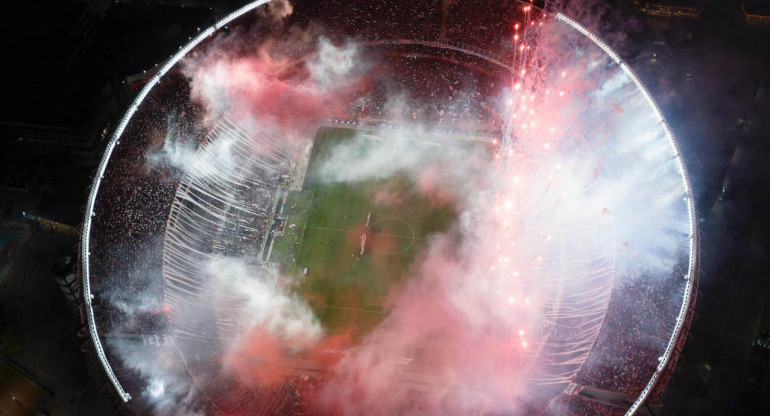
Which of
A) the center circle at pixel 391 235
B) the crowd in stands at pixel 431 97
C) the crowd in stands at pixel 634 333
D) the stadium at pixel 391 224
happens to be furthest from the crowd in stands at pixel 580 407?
the crowd in stands at pixel 431 97

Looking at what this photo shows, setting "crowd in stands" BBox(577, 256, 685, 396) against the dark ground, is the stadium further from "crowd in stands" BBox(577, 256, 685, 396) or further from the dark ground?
the dark ground

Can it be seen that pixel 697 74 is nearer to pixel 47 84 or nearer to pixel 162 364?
pixel 162 364

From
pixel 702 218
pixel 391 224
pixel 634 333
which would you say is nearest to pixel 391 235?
pixel 391 224

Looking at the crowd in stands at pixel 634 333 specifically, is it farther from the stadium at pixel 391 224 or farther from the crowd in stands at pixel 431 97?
the crowd in stands at pixel 431 97

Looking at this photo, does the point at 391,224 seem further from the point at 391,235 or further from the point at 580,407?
the point at 580,407

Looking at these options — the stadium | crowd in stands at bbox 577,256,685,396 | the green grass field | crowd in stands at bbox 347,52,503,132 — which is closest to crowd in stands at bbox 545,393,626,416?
the stadium
